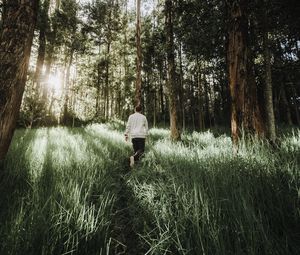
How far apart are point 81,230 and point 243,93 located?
3.84 m

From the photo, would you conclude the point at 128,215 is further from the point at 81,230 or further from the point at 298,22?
the point at 298,22

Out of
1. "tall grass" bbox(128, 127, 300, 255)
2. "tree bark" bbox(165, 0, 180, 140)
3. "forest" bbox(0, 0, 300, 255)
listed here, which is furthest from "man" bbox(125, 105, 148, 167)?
"tall grass" bbox(128, 127, 300, 255)

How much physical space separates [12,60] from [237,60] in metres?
4.08

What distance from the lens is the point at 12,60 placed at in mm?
3359

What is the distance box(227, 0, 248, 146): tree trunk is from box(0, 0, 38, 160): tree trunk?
3.83 meters

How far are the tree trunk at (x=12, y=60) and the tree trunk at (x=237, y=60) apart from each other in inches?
151

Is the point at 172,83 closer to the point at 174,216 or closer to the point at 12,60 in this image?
the point at 12,60

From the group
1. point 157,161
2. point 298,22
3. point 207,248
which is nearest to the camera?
point 207,248

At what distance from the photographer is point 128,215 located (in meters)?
3.53

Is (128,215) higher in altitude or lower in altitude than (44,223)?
lower

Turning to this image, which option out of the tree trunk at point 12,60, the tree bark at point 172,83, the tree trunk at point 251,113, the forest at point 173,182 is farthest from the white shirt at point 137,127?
the tree trunk at point 12,60

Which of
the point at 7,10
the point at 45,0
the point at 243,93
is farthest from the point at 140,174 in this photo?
the point at 45,0

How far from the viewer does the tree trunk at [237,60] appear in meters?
4.51

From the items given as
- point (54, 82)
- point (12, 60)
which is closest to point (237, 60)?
point (12, 60)
